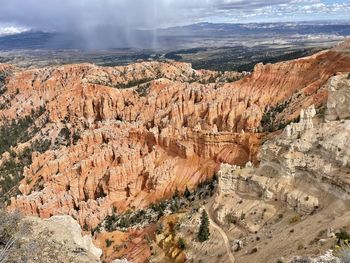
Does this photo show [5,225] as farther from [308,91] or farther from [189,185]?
[308,91]

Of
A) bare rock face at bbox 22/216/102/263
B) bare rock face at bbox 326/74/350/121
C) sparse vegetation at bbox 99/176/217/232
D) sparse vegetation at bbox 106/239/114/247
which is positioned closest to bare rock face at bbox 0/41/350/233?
sparse vegetation at bbox 99/176/217/232

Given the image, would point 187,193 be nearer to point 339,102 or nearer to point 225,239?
point 225,239

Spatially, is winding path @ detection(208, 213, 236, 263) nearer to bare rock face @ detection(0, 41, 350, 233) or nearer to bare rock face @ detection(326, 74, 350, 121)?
bare rock face @ detection(326, 74, 350, 121)

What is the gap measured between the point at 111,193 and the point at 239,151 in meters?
18.7

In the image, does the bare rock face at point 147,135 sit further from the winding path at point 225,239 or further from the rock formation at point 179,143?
the winding path at point 225,239

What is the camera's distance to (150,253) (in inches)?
1470

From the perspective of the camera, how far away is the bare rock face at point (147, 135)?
58719mm

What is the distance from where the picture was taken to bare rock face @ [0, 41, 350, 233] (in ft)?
193

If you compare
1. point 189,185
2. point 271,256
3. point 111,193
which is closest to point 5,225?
point 271,256

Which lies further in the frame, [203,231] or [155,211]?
[155,211]

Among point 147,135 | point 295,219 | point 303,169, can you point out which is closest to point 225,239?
point 295,219

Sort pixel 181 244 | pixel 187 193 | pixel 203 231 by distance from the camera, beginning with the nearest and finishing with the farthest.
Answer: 1. pixel 203 231
2. pixel 181 244
3. pixel 187 193

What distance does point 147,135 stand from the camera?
69625 mm

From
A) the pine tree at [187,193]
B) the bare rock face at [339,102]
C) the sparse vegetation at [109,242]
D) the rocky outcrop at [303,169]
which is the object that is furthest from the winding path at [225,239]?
the pine tree at [187,193]
